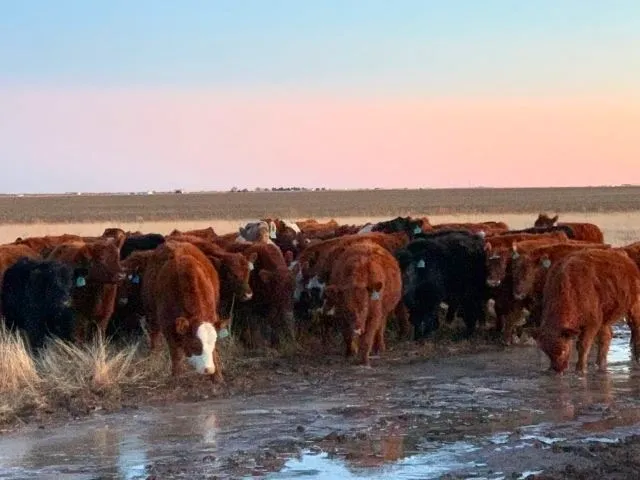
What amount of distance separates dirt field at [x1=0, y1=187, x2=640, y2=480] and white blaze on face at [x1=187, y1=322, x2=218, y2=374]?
16 centimetres

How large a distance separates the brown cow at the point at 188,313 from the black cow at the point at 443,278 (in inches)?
144

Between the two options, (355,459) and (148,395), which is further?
(148,395)

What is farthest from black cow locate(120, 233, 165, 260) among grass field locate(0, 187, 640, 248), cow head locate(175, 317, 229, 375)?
grass field locate(0, 187, 640, 248)

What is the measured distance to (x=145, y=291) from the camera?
1367cm

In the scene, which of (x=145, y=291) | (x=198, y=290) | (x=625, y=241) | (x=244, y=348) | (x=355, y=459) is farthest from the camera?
(x=625, y=241)

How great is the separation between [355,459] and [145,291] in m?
5.78

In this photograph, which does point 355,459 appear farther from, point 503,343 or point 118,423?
point 503,343

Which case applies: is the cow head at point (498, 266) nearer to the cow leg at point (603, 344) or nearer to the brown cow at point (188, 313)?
the cow leg at point (603, 344)

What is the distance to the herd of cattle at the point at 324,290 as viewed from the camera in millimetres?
12805

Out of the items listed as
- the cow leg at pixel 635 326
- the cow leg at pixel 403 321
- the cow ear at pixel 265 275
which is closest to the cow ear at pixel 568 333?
the cow leg at pixel 635 326

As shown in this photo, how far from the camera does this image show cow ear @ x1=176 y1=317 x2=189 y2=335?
12.1 metres

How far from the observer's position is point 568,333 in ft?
41.5

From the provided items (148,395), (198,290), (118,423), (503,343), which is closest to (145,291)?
(198,290)

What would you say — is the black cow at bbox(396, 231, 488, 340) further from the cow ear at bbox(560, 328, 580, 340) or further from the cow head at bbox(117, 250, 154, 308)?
the cow head at bbox(117, 250, 154, 308)
